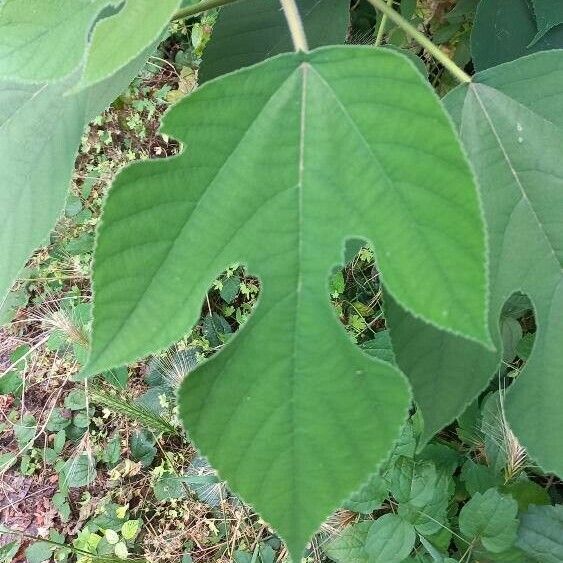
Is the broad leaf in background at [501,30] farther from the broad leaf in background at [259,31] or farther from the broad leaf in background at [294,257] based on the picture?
the broad leaf in background at [294,257]

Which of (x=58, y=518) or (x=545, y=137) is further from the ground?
(x=545, y=137)

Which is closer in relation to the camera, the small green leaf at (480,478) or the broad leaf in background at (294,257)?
the broad leaf in background at (294,257)

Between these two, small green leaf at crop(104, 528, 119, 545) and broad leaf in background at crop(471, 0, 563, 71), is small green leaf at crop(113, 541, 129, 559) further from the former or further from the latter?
broad leaf in background at crop(471, 0, 563, 71)

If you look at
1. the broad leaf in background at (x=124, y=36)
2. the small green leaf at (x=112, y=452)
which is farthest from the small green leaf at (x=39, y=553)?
the broad leaf in background at (x=124, y=36)

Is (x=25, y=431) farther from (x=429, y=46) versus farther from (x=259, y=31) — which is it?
(x=429, y=46)

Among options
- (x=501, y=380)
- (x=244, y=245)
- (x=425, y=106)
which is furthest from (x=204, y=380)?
(x=501, y=380)

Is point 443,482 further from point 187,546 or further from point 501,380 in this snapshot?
point 187,546
